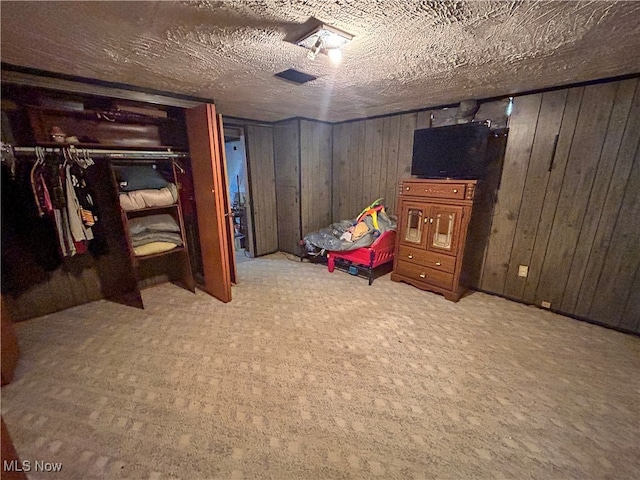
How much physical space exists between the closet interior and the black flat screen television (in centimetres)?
249

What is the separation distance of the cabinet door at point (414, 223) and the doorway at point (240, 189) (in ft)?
7.35

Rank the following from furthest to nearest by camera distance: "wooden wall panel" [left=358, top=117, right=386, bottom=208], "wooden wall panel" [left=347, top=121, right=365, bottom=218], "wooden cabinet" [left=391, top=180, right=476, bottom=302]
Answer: "wooden wall panel" [left=347, top=121, right=365, bottom=218] < "wooden wall panel" [left=358, top=117, right=386, bottom=208] < "wooden cabinet" [left=391, top=180, right=476, bottom=302]

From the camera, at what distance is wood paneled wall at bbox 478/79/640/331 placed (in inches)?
82.5

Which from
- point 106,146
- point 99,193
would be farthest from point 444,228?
point 99,193

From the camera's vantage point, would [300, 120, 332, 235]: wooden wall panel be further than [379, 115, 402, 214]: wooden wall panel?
Yes

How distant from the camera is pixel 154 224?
2.64 m

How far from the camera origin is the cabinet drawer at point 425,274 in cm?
276

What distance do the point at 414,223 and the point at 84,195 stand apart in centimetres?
313

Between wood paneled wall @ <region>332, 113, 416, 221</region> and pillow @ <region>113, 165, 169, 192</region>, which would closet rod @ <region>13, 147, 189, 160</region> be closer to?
pillow @ <region>113, 165, 169, 192</region>

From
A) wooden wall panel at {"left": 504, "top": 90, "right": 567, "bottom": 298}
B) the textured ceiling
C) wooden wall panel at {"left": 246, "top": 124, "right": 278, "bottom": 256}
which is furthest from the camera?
wooden wall panel at {"left": 246, "top": 124, "right": 278, "bottom": 256}

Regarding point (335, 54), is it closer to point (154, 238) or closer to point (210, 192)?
point (210, 192)

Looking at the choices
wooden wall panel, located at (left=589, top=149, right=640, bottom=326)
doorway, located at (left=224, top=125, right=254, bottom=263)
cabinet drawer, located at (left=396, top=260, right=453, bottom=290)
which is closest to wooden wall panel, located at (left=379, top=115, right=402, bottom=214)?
cabinet drawer, located at (left=396, top=260, right=453, bottom=290)

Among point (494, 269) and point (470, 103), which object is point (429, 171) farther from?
point (494, 269)

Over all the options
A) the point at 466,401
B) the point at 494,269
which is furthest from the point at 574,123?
the point at 466,401
